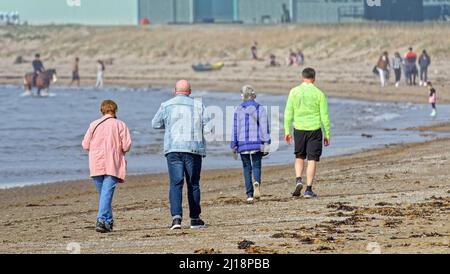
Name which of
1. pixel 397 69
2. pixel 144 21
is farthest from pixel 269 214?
pixel 144 21

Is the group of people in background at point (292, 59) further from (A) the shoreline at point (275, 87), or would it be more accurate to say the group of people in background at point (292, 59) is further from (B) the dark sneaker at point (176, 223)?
(B) the dark sneaker at point (176, 223)

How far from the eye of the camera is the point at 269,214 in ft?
45.6

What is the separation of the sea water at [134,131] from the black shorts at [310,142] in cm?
767

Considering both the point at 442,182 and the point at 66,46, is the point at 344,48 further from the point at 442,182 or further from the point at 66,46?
the point at 442,182

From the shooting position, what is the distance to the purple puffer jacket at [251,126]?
50.5ft

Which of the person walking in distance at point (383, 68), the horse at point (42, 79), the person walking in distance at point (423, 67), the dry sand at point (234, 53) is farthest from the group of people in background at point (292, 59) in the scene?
the person walking in distance at point (423, 67)

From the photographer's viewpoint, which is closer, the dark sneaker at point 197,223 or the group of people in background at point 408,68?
the dark sneaker at point 197,223

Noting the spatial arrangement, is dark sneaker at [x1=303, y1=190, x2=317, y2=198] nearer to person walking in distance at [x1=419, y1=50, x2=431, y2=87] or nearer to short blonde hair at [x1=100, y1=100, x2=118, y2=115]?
short blonde hair at [x1=100, y1=100, x2=118, y2=115]

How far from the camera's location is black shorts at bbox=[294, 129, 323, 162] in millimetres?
15398

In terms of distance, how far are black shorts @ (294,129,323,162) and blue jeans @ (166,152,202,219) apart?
2683 mm

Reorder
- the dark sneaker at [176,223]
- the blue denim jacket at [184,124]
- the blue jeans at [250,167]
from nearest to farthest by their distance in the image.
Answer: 1. the blue denim jacket at [184,124]
2. the dark sneaker at [176,223]
3. the blue jeans at [250,167]

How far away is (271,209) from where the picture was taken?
1444 centimetres

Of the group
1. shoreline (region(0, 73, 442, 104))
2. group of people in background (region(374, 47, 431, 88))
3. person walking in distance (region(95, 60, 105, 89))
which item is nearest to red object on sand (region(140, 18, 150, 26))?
shoreline (region(0, 73, 442, 104))

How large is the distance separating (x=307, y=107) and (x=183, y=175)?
109 inches
